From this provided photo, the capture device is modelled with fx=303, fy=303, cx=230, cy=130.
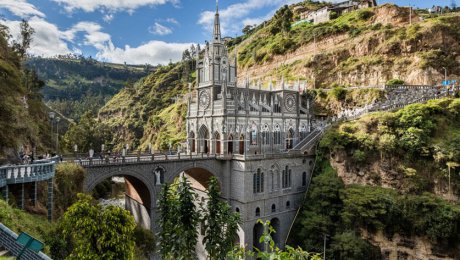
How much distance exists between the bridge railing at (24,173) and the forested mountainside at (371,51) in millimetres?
58148

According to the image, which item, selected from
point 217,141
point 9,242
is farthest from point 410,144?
point 9,242

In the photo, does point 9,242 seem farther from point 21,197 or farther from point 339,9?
point 339,9

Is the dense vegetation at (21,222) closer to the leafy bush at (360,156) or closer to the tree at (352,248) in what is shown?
the tree at (352,248)

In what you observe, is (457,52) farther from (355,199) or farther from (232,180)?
(232,180)

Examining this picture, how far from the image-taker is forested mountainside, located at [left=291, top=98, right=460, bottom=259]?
3562 centimetres

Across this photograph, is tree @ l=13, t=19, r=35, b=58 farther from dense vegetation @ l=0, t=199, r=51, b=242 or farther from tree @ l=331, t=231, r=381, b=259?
tree @ l=331, t=231, r=381, b=259

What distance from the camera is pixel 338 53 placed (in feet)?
230

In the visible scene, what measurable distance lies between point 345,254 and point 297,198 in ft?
39.7

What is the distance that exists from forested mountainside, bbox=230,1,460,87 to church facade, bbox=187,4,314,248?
878 inches

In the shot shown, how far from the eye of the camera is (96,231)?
47.0 ft

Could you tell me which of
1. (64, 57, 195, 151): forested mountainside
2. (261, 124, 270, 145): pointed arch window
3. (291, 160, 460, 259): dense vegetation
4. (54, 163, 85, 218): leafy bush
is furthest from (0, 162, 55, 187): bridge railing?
(64, 57, 195, 151): forested mountainside

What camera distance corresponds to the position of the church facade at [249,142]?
136ft

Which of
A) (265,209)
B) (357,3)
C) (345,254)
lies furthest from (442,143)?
(357,3)

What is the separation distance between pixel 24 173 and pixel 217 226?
13647 mm
